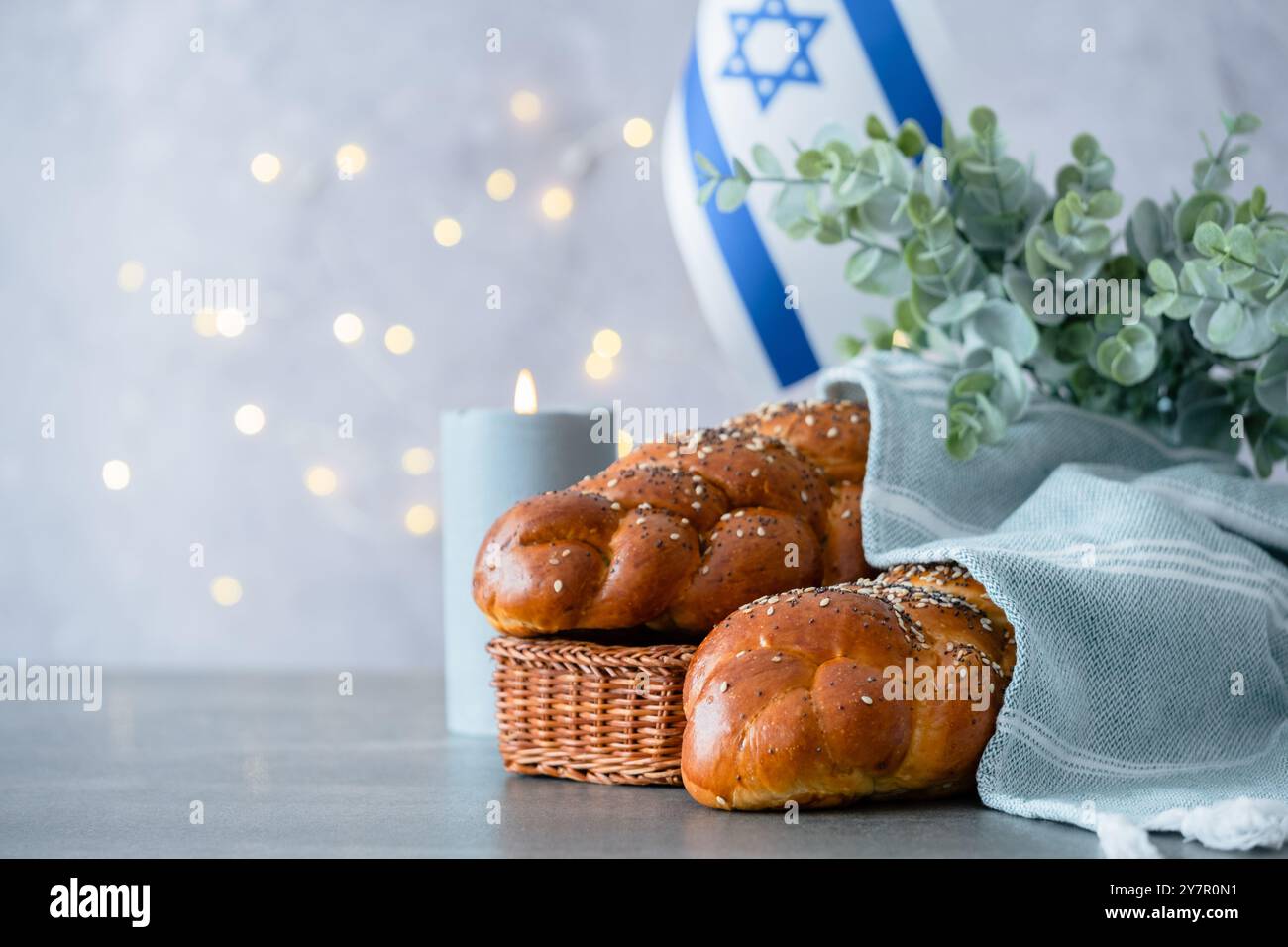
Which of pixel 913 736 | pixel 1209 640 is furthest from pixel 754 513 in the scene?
pixel 1209 640

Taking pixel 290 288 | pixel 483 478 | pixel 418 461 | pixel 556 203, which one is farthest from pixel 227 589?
pixel 483 478

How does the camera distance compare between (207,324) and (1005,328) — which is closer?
(1005,328)

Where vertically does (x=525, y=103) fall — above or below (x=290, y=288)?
above

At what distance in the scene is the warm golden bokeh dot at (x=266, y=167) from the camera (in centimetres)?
199

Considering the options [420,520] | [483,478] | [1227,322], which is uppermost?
[1227,322]

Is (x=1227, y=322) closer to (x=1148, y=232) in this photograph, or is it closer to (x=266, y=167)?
(x=1148, y=232)

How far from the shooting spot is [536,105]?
1.95 meters

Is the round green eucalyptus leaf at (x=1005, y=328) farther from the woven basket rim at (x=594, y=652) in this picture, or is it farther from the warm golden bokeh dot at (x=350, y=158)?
the warm golden bokeh dot at (x=350, y=158)

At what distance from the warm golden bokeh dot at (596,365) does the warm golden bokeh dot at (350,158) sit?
1.43 feet

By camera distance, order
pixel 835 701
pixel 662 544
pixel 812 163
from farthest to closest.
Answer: pixel 812 163 < pixel 662 544 < pixel 835 701

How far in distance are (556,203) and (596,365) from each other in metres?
0.24

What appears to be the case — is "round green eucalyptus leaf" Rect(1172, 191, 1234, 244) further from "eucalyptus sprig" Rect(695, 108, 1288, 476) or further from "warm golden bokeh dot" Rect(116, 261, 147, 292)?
"warm golden bokeh dot" Rect(116, 261, 147, 292)

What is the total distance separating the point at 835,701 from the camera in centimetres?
69

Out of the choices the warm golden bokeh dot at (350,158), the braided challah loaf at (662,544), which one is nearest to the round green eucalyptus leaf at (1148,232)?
the braided challah loaf at (662,544)
